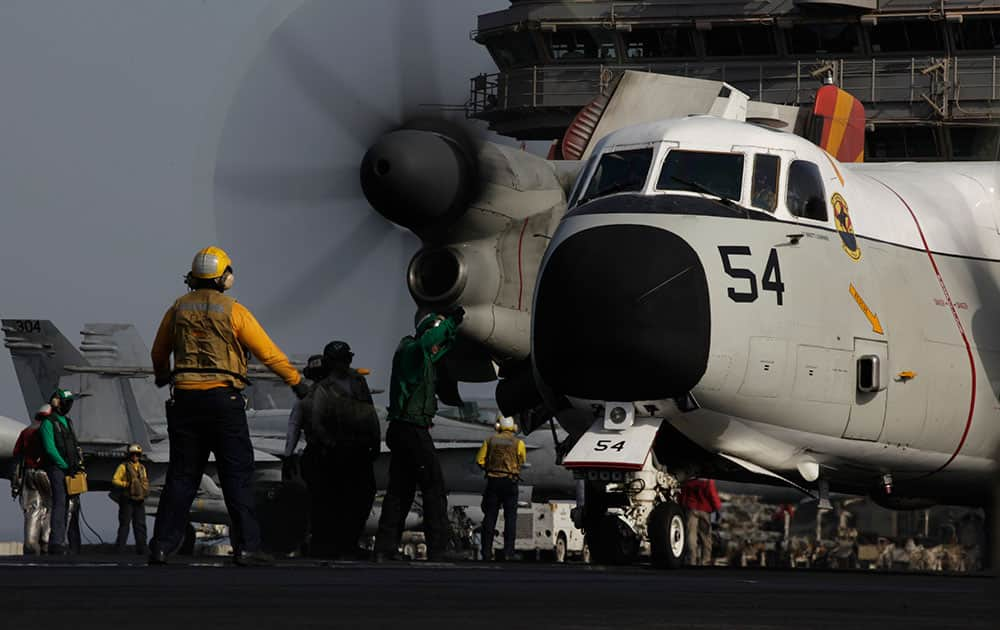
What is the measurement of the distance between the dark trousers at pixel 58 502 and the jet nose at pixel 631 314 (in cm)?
1073

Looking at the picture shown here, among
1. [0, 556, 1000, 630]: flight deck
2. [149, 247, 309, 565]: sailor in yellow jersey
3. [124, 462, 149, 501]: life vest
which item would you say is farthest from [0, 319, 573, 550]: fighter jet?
[0, 556, 1000, 630]: flight deck

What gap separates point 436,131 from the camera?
57.8ft

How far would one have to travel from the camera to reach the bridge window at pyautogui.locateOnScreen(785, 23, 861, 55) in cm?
3419

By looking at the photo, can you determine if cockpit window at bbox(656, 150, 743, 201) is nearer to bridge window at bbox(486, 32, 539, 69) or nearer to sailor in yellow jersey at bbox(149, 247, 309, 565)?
sailor in yellow jersey at bbox(149, 247, 309, 565)

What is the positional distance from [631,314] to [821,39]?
21.8 meters

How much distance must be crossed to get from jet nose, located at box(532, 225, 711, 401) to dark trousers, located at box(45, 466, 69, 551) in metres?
10.7

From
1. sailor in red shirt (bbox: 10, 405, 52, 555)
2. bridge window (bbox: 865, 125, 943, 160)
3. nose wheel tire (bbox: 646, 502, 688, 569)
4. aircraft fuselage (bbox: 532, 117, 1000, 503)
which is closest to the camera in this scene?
aircraft fuselage (bbox: 532, 117, 1000, 503)

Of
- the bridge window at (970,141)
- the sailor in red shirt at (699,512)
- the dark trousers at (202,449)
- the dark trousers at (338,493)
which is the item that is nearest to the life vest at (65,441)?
the dark trousers at (338,493)

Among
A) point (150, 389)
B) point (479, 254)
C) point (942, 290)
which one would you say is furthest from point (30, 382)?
point (942, 290)

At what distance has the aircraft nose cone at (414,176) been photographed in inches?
667

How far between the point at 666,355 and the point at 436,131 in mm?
4662

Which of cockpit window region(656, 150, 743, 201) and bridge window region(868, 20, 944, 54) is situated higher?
bridge window region(868, 20, 944, 54)

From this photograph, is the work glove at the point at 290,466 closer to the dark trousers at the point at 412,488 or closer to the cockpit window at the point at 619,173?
the dark trousers at the point at 412,488

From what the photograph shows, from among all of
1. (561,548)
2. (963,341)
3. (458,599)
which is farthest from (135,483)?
(458,599)
